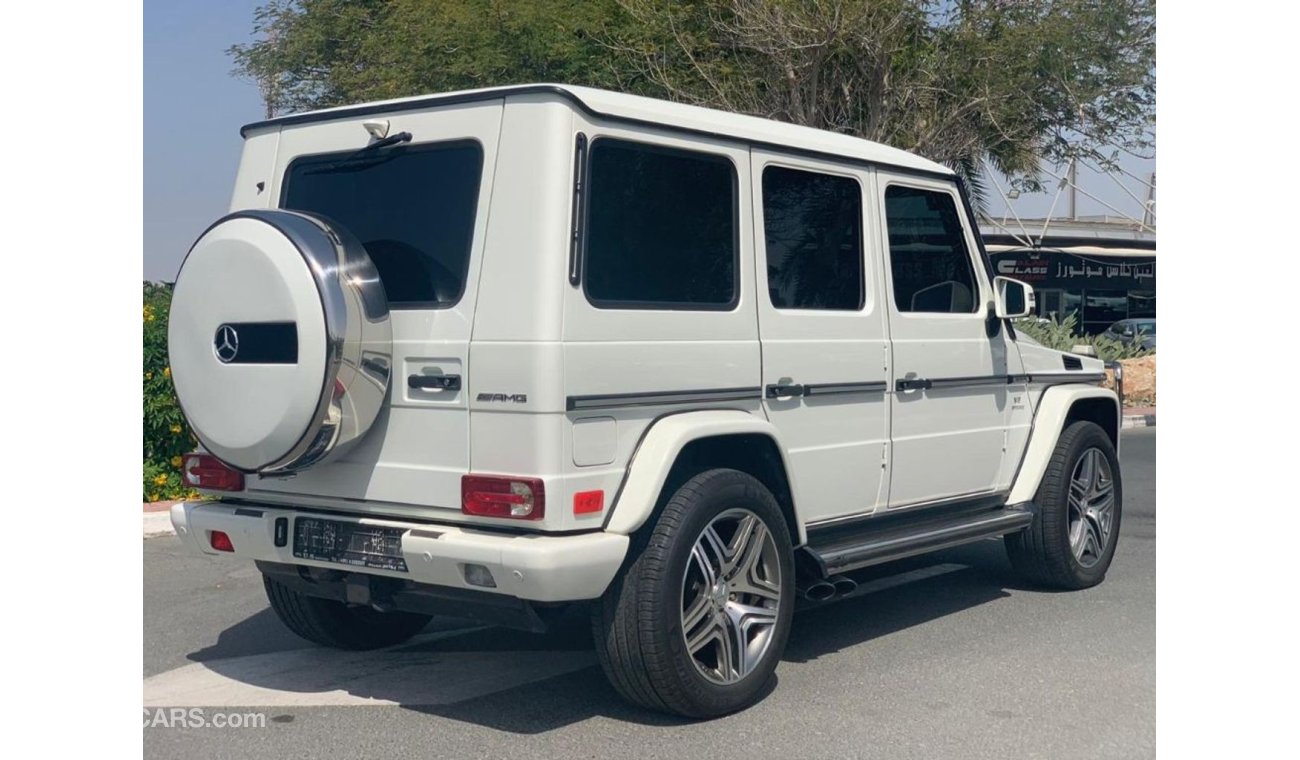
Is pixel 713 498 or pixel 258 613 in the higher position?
pixel 713 498

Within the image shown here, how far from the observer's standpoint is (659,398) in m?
4.95

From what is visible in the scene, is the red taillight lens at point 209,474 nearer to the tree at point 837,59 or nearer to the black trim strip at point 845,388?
the black trim strip at point 845,388

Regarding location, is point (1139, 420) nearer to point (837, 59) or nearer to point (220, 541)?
point (837, 59)

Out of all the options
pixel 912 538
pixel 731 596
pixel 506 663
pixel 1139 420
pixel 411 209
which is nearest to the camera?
pixel 411 209

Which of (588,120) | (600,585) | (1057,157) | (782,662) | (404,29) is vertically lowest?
(782,662)

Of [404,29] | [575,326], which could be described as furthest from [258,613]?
[404,29]

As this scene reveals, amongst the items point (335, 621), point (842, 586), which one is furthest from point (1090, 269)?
point (335, 621)

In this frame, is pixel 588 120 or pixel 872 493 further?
pixel 872 493

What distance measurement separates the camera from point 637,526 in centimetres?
472

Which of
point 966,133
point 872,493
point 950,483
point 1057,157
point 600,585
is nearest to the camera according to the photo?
point 600,585

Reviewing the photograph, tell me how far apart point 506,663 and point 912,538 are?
6.12 feet

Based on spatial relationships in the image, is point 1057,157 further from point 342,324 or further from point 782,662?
point 342,324

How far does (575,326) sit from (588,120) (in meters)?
0.75

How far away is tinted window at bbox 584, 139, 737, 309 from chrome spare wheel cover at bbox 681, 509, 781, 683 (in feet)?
2.87
